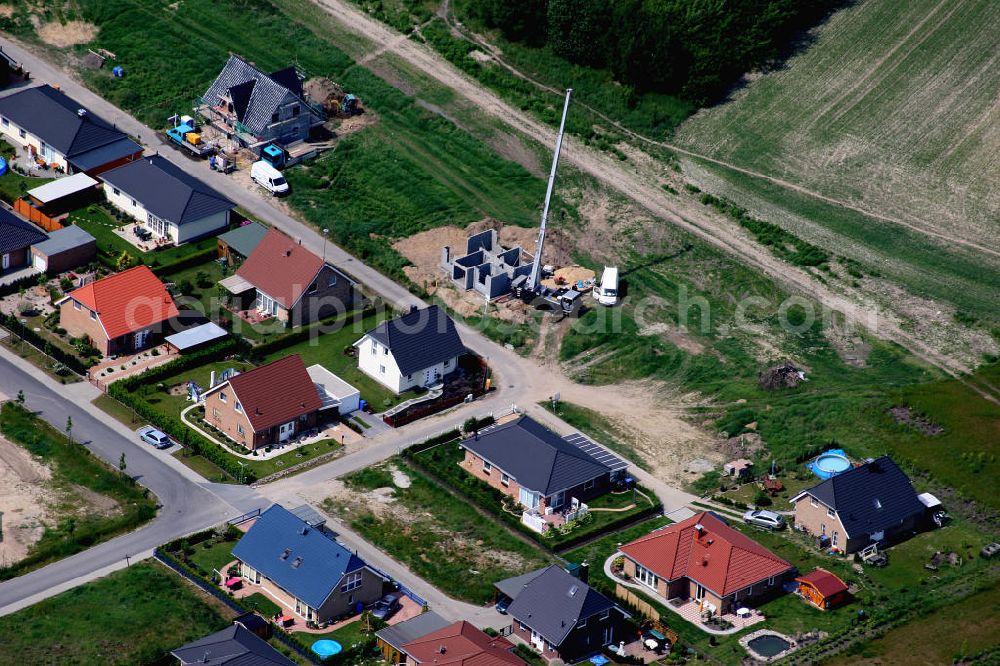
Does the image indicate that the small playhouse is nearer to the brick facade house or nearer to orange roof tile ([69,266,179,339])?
the brick facade house

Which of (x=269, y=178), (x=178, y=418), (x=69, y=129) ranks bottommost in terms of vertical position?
(x=178, y=418)

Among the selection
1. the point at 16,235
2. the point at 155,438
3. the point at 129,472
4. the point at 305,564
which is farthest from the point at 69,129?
the point at 305,564

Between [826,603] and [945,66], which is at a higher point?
[945,66]

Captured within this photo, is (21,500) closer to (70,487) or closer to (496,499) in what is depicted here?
(70,487)

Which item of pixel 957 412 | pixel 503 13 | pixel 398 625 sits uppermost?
pixel 503 13

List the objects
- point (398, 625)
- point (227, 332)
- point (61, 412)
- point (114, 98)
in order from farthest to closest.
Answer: point (114, 98)
point (227, 332)
point (61, 412)
point (398, 625)

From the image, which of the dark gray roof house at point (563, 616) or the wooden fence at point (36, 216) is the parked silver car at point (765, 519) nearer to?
the dark gray roof house at point (563, 616)

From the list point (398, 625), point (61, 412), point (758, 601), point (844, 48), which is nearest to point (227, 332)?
point (61, 412)

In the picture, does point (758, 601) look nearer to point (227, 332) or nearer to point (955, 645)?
point (955, 645)
